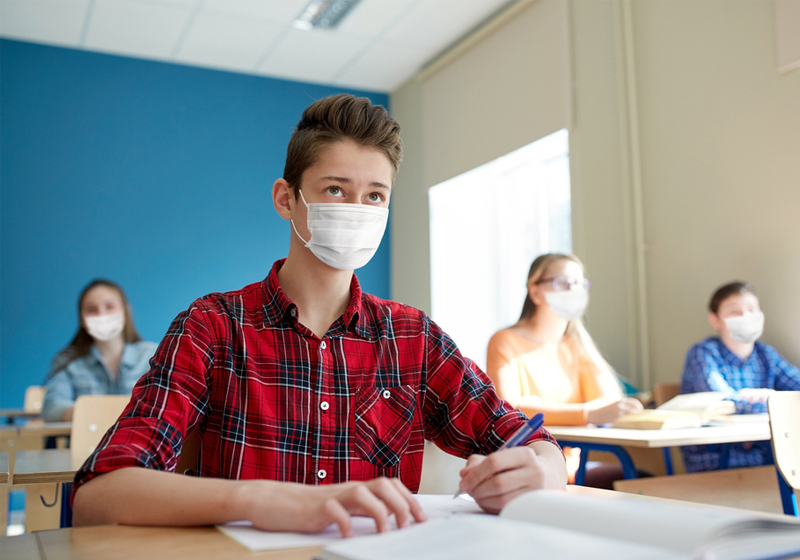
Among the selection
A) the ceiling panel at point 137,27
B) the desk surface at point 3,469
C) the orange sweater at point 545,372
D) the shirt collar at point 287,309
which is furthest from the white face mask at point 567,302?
the ceiling panel at point 137,27

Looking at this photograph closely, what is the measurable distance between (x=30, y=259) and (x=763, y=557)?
18.2ft

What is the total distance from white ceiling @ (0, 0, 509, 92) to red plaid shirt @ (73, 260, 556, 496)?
13.4 ft

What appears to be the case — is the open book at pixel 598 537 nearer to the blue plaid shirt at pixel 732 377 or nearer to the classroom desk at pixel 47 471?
the classroom desk at pixel 47 471

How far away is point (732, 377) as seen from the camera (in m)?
3.17

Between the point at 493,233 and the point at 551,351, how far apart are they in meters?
2.73

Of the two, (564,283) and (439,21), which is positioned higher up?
(439,21)

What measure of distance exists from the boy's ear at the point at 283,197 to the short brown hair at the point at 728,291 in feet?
8.42

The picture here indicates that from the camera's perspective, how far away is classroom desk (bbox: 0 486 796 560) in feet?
2.09

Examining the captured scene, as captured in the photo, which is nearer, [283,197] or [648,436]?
[283,197]

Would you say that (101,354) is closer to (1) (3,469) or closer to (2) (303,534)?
(1) (3,469)

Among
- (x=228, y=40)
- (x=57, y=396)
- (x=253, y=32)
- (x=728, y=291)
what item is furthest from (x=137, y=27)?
(x=728, y=291)

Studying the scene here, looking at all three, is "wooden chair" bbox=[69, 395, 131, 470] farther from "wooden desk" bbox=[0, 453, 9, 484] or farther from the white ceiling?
the white ceiling

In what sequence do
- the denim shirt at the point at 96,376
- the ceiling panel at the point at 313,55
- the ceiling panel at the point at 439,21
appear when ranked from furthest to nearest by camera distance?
the ceiling panel at the point at 313,55 < the ceiling panel at the point at 439,21 < the denim shirt at the point at 96,376

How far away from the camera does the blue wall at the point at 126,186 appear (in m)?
5.15
